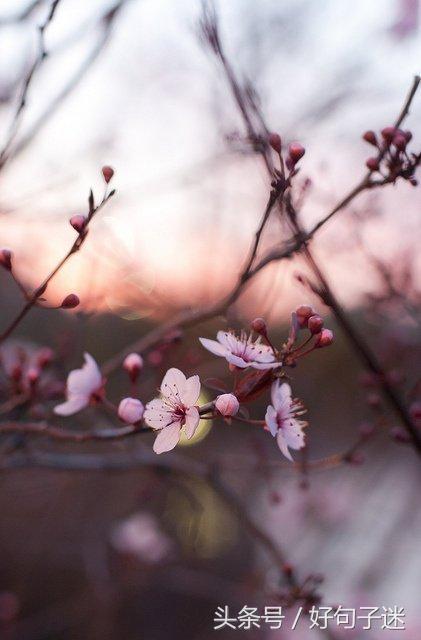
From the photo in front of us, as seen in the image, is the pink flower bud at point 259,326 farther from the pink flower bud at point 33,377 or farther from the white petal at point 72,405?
the pink flower bud at point 33,377

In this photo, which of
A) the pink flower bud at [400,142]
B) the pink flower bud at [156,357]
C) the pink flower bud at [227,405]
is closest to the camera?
the pink flower bud at [227,405]

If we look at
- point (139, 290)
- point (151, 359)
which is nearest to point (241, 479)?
point (139, 290)

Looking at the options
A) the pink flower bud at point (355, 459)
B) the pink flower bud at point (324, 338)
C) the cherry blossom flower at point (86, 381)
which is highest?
the pink flower bud at point (324, 338)

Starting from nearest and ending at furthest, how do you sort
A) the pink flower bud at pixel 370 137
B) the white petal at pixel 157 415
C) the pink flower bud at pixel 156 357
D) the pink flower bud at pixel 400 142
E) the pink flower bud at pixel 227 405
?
the pink flower bud at pixel 227 405 < the white petal at pixel 157 415 < the pink flower bud at pixel 400 142 < the pink flower bud at pixel 370 137 < the pink flower bud at pixel 156 357

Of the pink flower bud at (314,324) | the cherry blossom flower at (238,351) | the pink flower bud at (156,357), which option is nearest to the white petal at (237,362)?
the cherry blossom flower at (238,351)

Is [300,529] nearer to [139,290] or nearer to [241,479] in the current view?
[241,479]

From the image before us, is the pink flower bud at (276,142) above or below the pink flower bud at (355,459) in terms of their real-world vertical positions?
above

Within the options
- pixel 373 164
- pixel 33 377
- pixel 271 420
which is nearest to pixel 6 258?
pixel 33 377

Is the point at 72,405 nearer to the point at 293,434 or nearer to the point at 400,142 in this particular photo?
the point at 293,434
